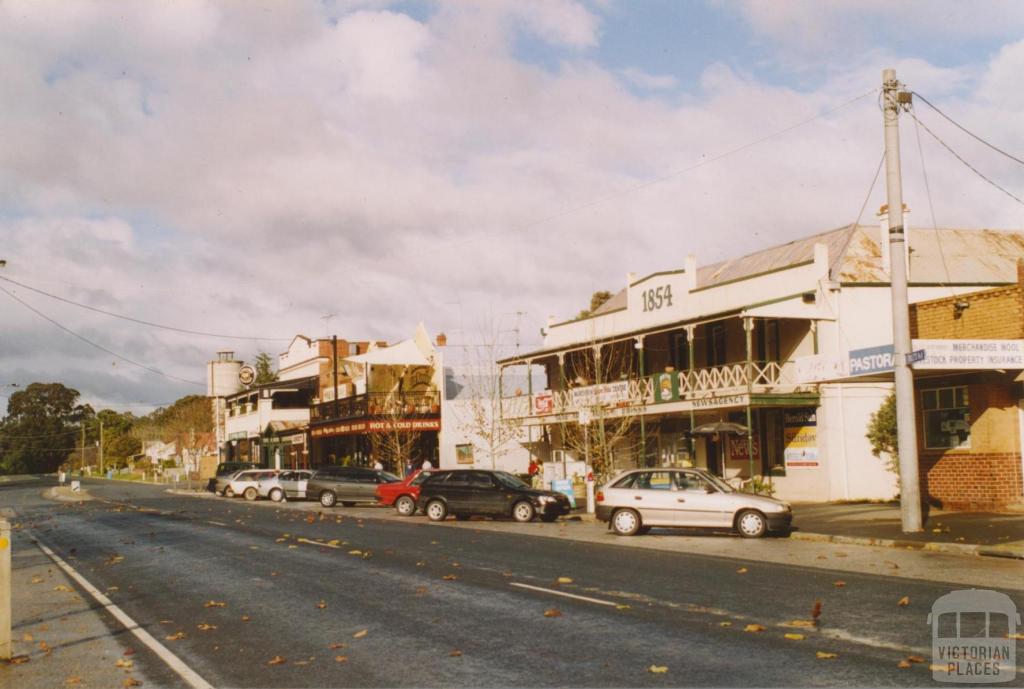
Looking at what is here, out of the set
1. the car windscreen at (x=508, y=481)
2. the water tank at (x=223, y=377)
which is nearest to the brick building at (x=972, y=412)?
the car windscreen at (x=508, y=481)

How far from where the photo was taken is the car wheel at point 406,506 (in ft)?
108

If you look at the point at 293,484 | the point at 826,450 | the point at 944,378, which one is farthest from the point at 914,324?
the point at 293,484

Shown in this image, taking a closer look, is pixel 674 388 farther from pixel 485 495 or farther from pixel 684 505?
pixel 684 505

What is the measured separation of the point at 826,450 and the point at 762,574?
17061 mm

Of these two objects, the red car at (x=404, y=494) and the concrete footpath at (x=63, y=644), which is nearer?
the concrete footpath at (x=63, y=644)

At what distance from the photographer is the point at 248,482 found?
158 ft

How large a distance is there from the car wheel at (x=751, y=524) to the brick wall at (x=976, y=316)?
7360 mm

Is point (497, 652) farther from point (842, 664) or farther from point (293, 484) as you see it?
point (293, 484)

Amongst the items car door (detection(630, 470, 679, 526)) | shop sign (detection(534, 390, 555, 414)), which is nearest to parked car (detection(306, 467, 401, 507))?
shop sign (detection(534, 390, 555, 414))

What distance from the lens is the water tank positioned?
97688 mm

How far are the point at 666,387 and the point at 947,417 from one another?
11.2m

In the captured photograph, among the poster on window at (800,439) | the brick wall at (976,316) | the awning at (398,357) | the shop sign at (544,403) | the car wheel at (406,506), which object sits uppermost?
the awning at (398,357)

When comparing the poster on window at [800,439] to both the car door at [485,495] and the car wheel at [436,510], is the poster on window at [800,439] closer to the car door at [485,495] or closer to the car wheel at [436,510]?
the car door at [485,495]

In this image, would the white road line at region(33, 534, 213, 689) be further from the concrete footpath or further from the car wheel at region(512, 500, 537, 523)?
the car wheel at region(512, 500, 537, 523)
